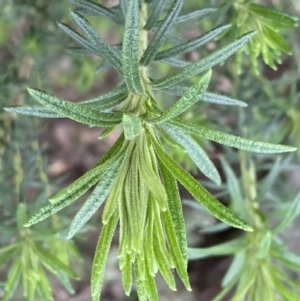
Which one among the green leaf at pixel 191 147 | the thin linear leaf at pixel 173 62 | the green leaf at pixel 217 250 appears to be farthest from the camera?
the green leaf at pixel 217 250

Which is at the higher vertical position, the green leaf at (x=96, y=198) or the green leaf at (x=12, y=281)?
the green leaf at (x=96, y=198)

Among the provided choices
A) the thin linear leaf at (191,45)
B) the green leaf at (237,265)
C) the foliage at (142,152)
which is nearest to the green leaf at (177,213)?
the foliage at (142,152)

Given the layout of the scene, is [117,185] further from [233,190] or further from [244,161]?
[244,161]

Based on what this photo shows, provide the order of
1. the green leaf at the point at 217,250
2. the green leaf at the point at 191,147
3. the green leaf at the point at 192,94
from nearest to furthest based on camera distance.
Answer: the green leaf at the point at 192,94
the green leaf at the point at 191,147
the green leaf at the point at 217,250

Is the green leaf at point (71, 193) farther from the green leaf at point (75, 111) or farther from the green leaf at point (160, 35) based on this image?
the green leaf at point (160, 35)

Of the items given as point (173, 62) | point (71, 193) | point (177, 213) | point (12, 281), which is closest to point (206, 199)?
point (177, 213)

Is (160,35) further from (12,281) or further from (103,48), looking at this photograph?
(12,281)

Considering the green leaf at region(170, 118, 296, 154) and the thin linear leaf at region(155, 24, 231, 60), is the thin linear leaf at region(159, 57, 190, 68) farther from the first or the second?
the green leaf at region(170, 118, 296, 154)

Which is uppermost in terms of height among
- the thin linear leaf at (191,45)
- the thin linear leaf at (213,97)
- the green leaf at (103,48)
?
the thin linear leaf at (191,45)

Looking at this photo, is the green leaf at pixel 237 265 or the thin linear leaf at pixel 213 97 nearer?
the thin linear leaf at pixel 213 97
